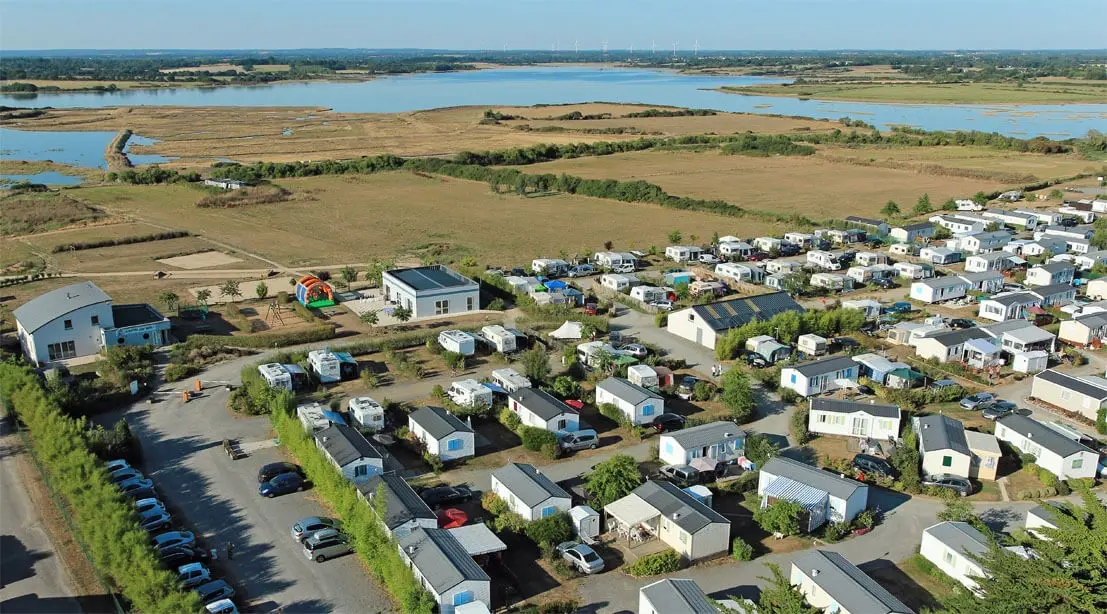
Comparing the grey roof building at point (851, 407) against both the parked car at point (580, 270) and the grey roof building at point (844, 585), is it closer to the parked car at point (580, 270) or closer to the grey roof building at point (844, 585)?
the grey roof building at point (844, 585)

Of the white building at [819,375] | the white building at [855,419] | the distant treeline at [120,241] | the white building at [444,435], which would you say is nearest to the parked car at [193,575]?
the white building at [444,435]

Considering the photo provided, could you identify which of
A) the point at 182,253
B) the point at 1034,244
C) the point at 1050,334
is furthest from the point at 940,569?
the point at 182,253

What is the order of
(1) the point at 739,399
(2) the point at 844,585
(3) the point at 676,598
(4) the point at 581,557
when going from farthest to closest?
1. (1) the point at 739,399
2. (4) the point at 581,557
3. (2) the point at 844,585
4. (3) the point at 676,598

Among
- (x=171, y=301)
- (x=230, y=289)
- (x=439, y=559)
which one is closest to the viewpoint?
(x=439, y=559)

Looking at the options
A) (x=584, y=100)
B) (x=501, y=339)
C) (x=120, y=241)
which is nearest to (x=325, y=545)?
(x=501, y=339)

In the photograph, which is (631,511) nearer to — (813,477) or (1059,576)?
(813,477)

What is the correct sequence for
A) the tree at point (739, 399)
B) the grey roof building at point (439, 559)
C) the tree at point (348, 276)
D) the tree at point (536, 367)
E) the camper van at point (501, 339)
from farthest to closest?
1. the tree at point (348, 276)
2. the camper van at point (501, 339)
3. the tree at point (536, 367)
4. the tree at point (739, 399)
5. the grey roof building at point (439, 559)

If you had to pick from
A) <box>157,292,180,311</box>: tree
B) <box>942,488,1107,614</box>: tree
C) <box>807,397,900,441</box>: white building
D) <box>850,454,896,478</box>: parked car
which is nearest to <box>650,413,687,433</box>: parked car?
<box>807,397,900,441</box>: white building

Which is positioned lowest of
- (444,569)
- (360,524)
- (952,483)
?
(952,483)
